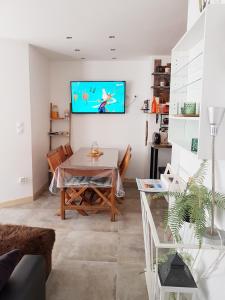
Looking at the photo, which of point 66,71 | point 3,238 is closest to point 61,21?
point 66,71

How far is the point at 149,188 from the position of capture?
6.09 ft

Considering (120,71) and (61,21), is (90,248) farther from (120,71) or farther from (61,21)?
(120,71)

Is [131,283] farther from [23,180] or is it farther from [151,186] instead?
[23,180]

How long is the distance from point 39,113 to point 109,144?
148 centimetres

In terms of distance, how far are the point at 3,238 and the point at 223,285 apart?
1.49m

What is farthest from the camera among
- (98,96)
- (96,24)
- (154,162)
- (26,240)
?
(98,96)

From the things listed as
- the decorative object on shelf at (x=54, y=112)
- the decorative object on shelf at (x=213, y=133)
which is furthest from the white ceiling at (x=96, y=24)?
the decorative object on shelf at (x=213, y=133)

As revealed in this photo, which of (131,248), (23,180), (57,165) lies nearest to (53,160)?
(57,165)

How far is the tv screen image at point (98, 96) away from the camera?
179 inches

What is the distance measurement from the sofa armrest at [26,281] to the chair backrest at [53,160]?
190 centimetres

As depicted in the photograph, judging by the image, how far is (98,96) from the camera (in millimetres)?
4570

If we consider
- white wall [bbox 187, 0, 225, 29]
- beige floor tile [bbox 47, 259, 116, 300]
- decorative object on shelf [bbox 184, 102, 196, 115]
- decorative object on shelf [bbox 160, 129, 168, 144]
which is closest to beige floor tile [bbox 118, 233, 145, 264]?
beige floor tile [bbox 47, 259, 116, 300]

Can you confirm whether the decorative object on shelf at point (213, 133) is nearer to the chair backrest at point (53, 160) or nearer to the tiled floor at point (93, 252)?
the tiled floor at point (93, 252)

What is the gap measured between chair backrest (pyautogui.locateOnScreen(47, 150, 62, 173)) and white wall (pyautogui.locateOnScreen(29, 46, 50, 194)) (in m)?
0.57
